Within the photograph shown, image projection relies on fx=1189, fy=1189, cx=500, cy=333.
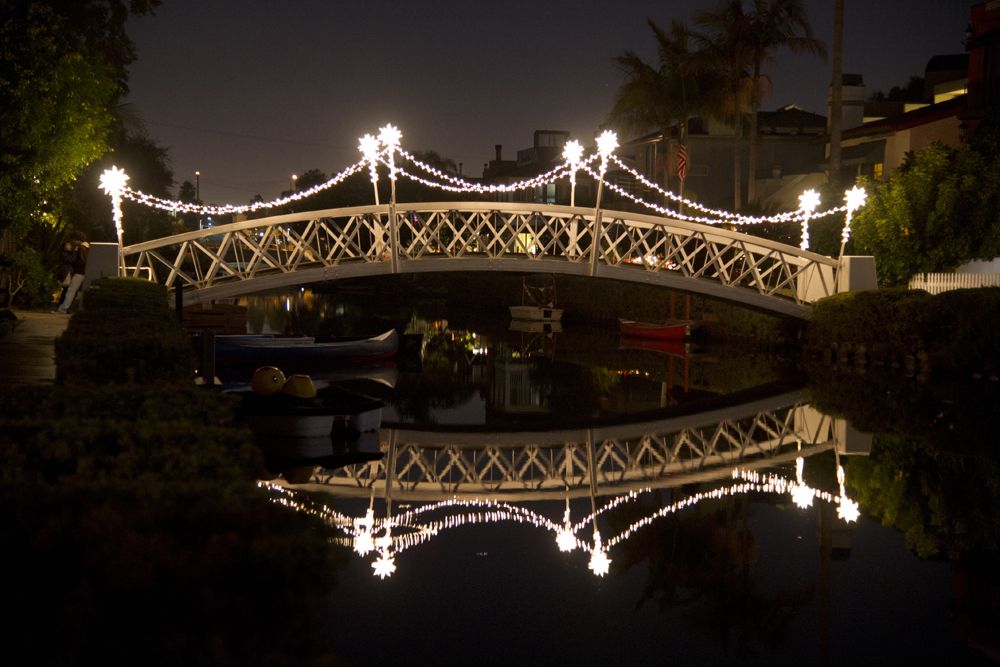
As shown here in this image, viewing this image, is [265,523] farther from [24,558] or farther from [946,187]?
[946,187]

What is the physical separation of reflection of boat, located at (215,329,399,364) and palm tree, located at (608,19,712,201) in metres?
24.1

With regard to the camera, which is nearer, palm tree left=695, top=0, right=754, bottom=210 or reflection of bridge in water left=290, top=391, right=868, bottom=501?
reflection of bridge in water left=290, top=391, right=868, bottom=501

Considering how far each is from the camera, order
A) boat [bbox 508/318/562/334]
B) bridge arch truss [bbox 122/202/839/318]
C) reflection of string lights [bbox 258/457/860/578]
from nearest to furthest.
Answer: reflection of string lights [bbox 258/457/860/578] → bridge arch truss [bbox 122/202/839/318] → boat [bbox 508/318/562/334]

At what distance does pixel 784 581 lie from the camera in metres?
9.70

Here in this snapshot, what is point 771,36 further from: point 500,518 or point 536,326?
point 500,518

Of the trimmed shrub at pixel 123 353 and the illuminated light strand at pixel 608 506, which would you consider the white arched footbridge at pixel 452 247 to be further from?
the illuminated light strand at pixel 608 506

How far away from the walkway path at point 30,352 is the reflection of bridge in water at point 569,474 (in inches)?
161

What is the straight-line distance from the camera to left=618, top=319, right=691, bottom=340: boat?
40281 mm

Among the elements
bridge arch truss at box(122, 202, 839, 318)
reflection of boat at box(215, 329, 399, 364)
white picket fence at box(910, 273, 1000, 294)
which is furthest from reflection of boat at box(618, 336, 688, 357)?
reflection of boat at box(215, 329, 399, 364)

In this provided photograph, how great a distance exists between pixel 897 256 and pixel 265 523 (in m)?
31.2

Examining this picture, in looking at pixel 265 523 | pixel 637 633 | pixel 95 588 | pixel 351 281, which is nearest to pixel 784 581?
pixel 637 633

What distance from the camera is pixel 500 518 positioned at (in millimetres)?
12484

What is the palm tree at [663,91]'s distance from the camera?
51.2 meters

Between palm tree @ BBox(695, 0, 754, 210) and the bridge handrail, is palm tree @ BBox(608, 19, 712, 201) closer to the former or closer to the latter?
palm tree @ BBox(695, 0, 754, 210)
